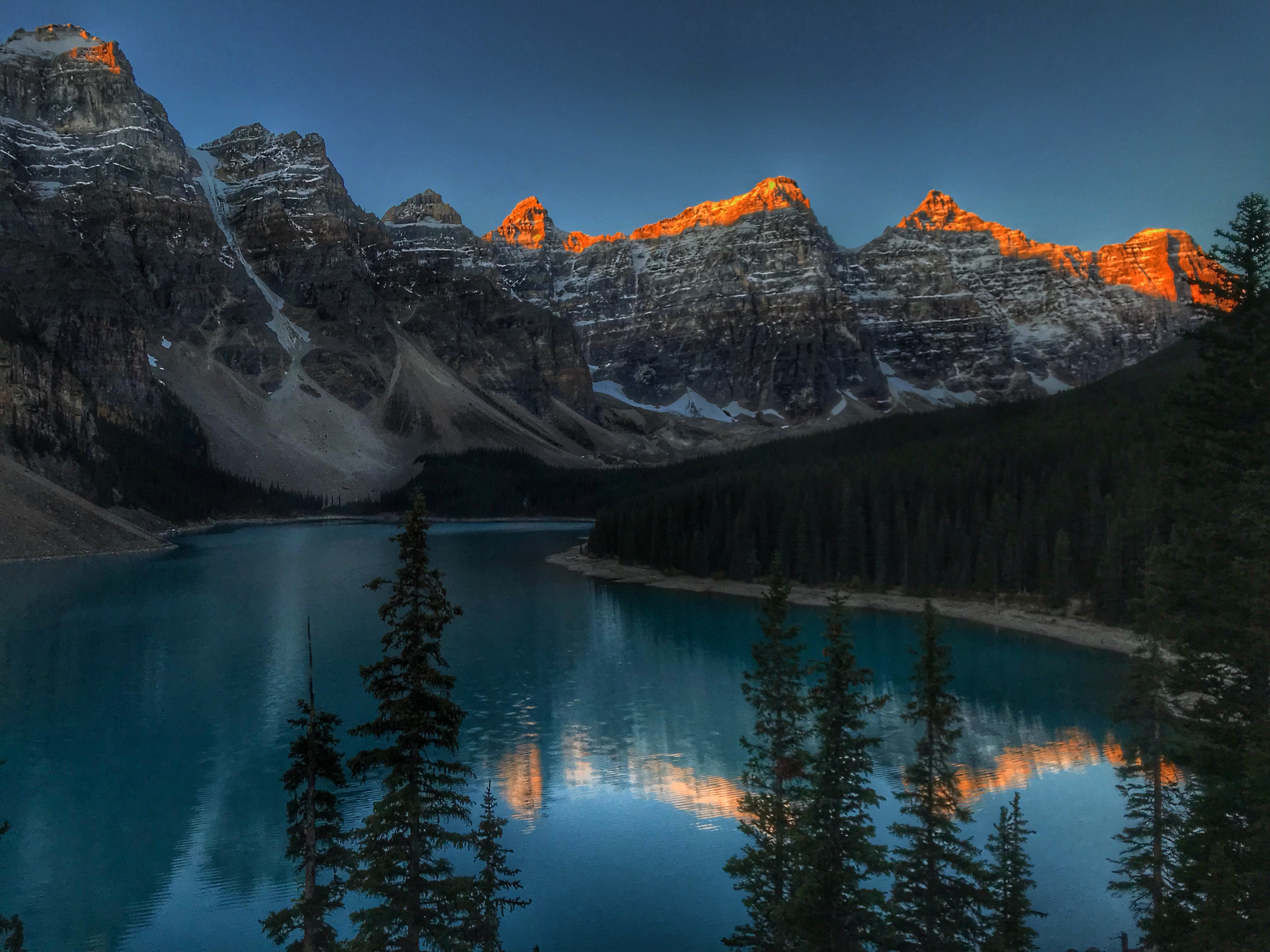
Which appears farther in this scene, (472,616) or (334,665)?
(472,616)

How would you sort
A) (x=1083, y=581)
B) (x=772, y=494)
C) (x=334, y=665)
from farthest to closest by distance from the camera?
(x=772, y=494), (x=1083, y=581), (x=334, y=665)

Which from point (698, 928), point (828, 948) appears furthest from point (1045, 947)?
point (828, 948)

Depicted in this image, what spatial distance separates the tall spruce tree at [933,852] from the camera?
48.4ft

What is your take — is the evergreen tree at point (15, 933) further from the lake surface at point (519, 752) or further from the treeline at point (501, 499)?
the treeline at point (501, 499)

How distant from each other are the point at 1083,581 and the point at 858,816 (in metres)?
52.5

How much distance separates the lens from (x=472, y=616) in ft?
211

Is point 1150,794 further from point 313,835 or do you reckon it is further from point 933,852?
point 313,835

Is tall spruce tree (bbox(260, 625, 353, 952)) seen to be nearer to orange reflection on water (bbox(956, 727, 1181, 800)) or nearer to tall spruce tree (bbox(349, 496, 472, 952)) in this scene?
tall spruce tree (bbox(349, 496, 472, 952))

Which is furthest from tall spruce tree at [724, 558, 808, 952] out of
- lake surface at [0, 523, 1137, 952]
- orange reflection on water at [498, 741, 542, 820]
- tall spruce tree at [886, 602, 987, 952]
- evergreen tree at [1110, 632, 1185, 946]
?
orange reflection on water at [498, 741, 542, 820]

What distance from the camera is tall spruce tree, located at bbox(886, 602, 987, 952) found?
1477 cm

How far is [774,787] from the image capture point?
57.5 feet

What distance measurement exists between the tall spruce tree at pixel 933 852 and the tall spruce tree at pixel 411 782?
7.44m

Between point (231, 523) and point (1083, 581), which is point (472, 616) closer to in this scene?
point (1083, 581)

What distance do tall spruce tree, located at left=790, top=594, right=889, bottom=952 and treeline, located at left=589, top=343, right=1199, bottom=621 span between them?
43687mm
